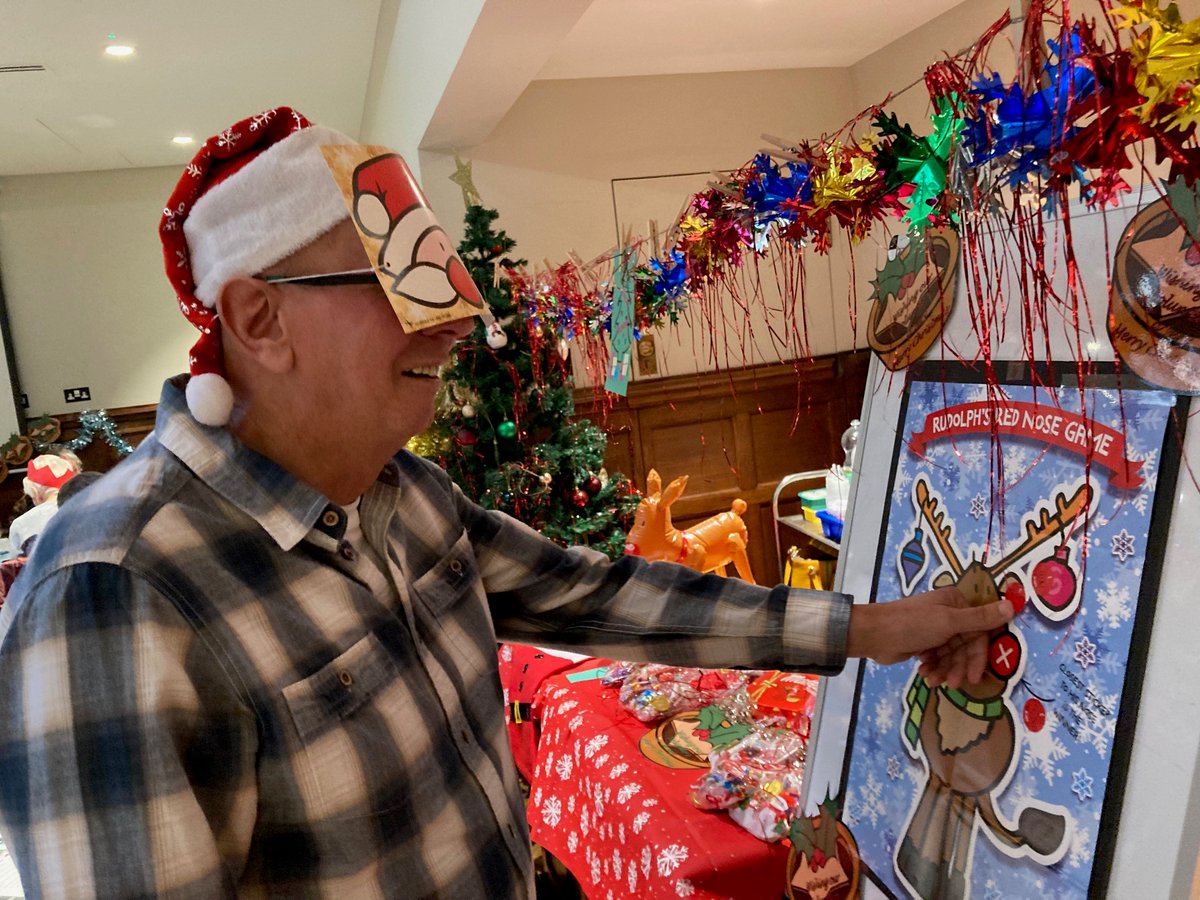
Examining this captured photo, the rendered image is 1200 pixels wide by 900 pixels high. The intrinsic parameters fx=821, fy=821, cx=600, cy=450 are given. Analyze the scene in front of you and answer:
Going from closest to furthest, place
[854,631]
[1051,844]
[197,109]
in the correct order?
[1051,844] < [854,631] < [197,109]

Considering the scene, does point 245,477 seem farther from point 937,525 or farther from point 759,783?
point 759,783

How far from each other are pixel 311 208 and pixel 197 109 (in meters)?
4.45

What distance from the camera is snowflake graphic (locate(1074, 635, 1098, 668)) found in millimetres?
694

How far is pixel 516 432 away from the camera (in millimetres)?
3229

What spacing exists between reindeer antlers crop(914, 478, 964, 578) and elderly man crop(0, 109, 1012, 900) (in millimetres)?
43

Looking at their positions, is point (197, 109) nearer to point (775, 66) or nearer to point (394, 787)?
point (775, 66)

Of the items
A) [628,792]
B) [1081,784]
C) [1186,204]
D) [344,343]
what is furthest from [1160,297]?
[628,792]

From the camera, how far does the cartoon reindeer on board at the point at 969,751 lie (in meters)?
0.74

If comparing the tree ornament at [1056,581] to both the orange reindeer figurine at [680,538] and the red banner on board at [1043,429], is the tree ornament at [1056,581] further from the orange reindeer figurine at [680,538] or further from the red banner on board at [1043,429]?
the orange reindeer figurine at [680,538]

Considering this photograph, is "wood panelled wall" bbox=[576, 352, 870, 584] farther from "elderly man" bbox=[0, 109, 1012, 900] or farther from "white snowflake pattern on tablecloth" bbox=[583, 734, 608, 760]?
"elderly man" bbox=[0, 109, 1012, 900]

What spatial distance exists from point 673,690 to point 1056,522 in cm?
96

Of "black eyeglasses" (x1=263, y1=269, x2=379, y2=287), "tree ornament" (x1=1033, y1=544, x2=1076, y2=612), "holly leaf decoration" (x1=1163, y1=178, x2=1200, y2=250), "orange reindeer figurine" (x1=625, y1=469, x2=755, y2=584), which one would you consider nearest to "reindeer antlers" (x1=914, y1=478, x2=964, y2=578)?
"tree ornament" (x1=1033, y1=544, x2=1076, y2=612)

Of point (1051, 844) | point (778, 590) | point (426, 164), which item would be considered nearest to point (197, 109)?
point (426, 164)

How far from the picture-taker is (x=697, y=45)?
368cm
